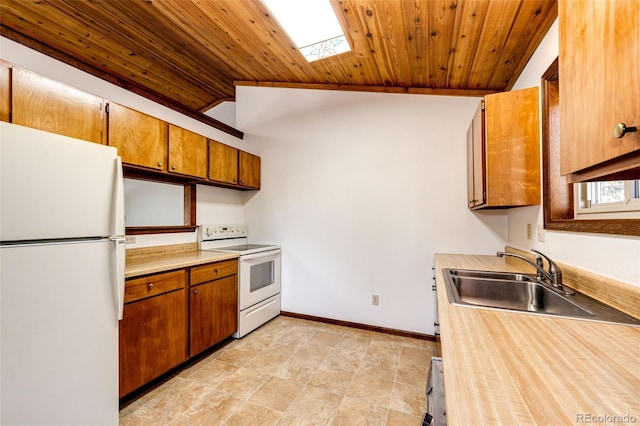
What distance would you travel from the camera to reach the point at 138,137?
2.04 metres

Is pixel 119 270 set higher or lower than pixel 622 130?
lower

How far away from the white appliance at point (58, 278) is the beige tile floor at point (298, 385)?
46cm

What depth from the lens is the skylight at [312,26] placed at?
76.4 inches

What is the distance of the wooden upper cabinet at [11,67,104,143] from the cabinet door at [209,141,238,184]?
1.02m

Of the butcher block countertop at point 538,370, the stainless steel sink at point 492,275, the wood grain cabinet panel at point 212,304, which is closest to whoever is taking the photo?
the butcher block countertop at point 538,370

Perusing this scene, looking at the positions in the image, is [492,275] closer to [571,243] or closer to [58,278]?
[571,243]

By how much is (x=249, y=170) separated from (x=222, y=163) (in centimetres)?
45

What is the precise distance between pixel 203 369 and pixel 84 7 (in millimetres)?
2855

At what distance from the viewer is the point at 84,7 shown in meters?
1.95

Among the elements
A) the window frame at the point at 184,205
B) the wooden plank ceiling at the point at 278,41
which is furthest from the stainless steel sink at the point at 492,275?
the window frame at the point at 184,205

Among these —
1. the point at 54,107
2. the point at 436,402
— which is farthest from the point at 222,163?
the point at 436,402

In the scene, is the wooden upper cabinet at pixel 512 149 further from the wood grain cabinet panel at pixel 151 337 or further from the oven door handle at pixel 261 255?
the wood grain cabinet panel at pixel 151 337

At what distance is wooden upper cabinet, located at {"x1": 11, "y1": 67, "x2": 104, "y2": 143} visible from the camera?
1.47m

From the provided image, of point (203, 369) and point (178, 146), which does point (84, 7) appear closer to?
point (178, 146)
